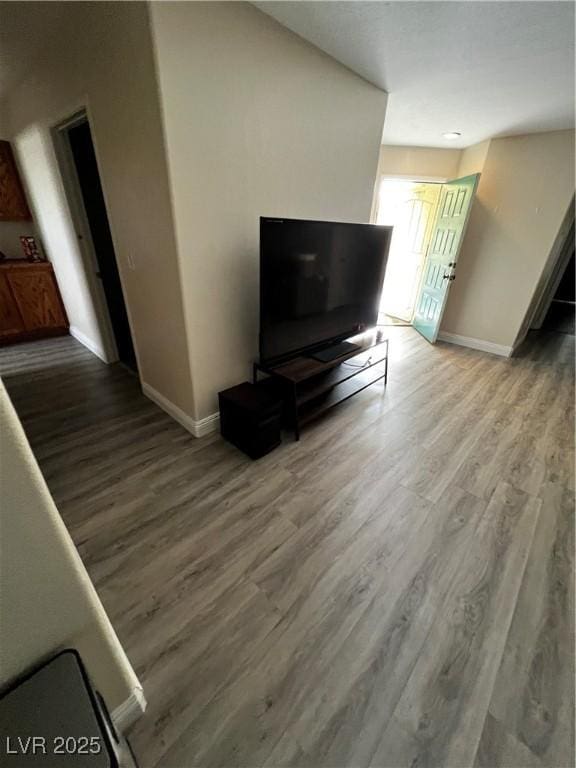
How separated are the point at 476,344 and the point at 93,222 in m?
4.56

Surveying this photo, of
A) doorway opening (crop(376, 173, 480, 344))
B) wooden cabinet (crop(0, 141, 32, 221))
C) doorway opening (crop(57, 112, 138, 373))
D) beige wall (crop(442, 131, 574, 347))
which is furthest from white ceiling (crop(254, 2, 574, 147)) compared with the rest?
wooden cabinet (crop(0, 141, 32, 221))

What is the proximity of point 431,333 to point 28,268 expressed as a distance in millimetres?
4986

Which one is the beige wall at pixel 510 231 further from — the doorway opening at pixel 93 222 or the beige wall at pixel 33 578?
the beige wall at pixel 33 578

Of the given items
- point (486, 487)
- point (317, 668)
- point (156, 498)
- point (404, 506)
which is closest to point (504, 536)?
point (486, 487)

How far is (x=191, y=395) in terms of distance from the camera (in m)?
2.14

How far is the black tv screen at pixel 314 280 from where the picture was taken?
6.28 feet

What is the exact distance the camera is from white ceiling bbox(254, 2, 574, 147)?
158 centimetres

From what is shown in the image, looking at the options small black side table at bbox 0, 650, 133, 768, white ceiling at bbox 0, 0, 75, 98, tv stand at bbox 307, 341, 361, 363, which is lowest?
small black side table at bbox 0, 650, 133, 768

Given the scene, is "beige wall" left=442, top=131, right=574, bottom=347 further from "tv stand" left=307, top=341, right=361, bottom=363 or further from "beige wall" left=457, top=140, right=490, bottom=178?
"tv stand" left=307, top=341, right=361, bottom=363

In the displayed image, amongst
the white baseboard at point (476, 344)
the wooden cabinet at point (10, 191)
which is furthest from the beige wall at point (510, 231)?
the wooden cabinet at point (10, 191)

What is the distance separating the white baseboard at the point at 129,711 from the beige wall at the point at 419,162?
197 inches

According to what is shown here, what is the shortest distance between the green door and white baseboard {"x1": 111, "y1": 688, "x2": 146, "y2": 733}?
4305 millimetres

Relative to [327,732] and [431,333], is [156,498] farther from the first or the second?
[431,333]

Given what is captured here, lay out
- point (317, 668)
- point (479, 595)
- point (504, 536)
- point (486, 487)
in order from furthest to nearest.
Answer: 1. point (486, 487)
2. point (504, 536)
3. point (479, 595)
4. point (317, 668)
